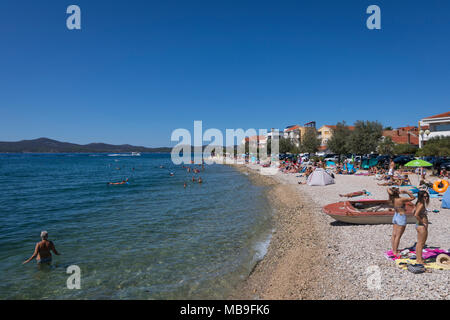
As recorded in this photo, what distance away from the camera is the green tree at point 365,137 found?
33750 mm

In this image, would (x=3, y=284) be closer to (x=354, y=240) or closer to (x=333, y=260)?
(x=333, y=260)

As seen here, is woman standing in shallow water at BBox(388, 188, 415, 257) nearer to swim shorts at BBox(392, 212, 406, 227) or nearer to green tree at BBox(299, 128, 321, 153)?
swim shorts at BBox(392, 212, 406, 227)

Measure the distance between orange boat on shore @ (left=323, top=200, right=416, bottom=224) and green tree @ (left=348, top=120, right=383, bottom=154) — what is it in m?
26.4

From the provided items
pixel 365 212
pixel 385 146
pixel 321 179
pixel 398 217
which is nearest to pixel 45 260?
pixel 398 217

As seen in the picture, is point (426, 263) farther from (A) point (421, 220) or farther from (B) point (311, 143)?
(B) point (311, 143)

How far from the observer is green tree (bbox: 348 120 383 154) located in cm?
3375

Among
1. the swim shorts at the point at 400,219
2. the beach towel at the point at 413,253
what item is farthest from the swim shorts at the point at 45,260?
the swim shorts at the point at 400,219

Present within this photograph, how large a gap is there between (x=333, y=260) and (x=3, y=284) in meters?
9.92

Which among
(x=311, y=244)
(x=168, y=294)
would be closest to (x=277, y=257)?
(x=311, y=244)

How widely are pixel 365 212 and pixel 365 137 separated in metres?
28.3

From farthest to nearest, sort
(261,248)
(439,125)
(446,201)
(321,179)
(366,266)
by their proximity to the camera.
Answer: (439,125)
(321,179)
(446,201)
(261,248)
(366,266)

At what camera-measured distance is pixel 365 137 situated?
111 ft

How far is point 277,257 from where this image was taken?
27.1 ft

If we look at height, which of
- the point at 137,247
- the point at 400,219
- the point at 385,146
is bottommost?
the point at 137,247
